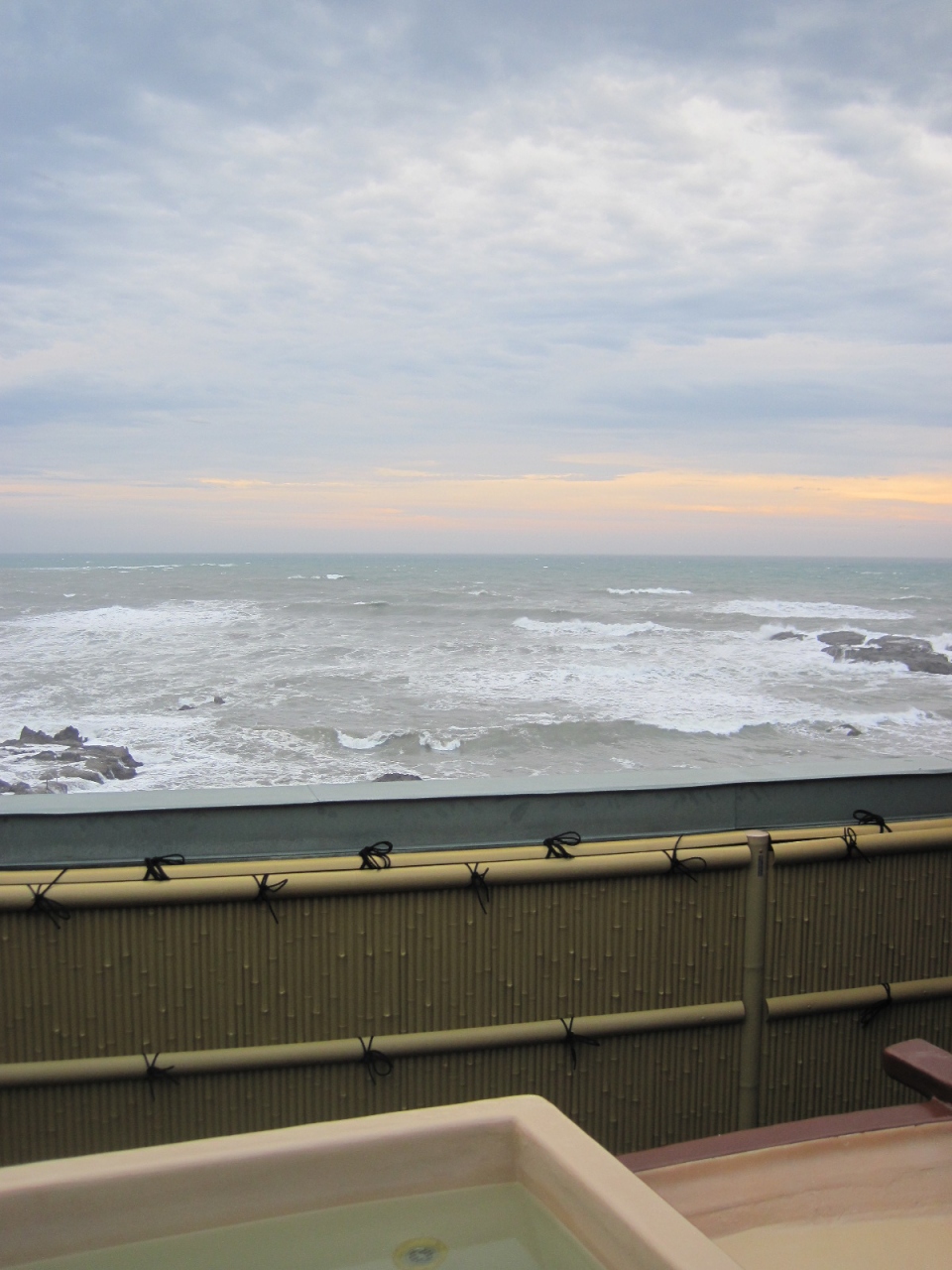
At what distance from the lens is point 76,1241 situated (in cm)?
59

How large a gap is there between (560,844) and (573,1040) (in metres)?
0.34

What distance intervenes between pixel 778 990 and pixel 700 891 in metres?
0.26

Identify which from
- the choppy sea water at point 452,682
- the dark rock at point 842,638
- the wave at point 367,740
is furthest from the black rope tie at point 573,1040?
the dark rock at point 842,638

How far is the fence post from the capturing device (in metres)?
1.66

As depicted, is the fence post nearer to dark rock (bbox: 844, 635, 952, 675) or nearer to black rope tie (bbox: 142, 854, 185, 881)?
black rope tie (bbox: 142, 854, 185, 881)

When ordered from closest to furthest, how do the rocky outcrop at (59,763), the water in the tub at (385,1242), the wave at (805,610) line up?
the water in the tub at (385,1242), the rocky outcrop at (59,763), the wave at (805,610)

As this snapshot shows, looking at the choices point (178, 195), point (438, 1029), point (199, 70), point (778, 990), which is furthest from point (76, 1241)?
point (178, 195)

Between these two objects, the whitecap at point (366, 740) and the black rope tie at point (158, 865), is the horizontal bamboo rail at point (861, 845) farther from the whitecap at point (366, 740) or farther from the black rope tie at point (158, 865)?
the whitecap at point (366, 740)

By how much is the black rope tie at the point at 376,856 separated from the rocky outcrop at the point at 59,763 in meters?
5.54

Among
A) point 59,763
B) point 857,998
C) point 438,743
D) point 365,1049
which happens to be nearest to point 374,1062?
point 365,1049

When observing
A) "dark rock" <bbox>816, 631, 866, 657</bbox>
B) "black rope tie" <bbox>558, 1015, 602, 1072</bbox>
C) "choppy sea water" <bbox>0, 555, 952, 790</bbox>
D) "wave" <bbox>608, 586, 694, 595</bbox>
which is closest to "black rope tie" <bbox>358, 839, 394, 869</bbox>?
"black rope tie" <bbox>558, 1015, 602, 1072</bbox>

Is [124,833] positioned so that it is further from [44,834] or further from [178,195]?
[178,195]

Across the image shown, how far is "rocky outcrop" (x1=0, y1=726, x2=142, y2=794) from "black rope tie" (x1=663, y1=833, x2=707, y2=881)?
5.78 meters

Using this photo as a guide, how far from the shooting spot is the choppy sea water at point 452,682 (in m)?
9.72
